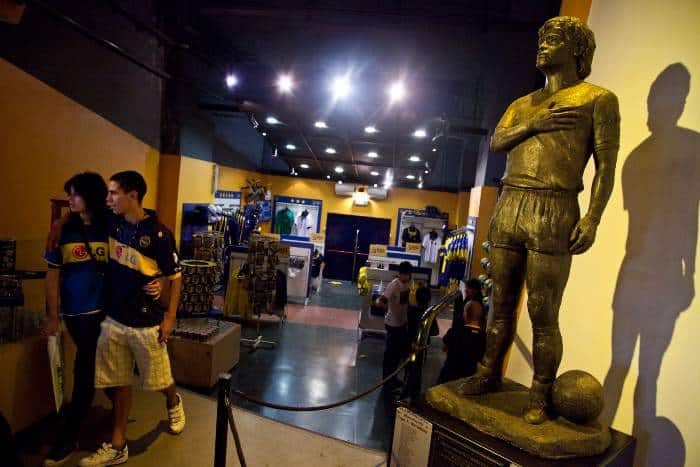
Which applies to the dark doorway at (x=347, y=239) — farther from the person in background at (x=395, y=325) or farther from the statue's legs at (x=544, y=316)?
the statue's legs at (x=544, y=316)

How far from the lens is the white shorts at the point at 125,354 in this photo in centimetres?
231

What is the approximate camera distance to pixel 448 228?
12375 mm

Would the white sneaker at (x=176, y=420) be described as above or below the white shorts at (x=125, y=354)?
below

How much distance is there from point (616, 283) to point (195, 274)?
3.91 m

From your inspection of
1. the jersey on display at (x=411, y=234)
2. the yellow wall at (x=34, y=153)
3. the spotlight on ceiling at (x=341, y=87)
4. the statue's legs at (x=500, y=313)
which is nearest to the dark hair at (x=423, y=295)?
the statue's legs at (x=500, y=313)

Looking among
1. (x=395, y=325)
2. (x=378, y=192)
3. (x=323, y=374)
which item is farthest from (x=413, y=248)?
(x=323, y=374)

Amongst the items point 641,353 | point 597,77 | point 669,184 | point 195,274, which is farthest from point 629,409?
point 195,274

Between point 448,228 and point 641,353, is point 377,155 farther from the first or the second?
point 641,353

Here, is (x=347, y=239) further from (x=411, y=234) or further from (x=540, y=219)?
(x=540, y=219)

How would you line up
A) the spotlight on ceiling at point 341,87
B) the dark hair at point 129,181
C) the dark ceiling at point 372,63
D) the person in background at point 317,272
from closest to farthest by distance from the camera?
the dark hair at point 129,181 → the dark ceiling at point 372,63 → the spotlight on ceiling at point 341,87 → the person in background at point 317,272

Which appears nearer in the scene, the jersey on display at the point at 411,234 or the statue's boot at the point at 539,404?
the statue's boot at the point at 539,404

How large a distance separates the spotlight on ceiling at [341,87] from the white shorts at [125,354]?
5731mm

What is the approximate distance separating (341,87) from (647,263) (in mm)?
6128

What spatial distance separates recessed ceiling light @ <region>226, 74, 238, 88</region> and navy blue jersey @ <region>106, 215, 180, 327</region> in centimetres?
661
